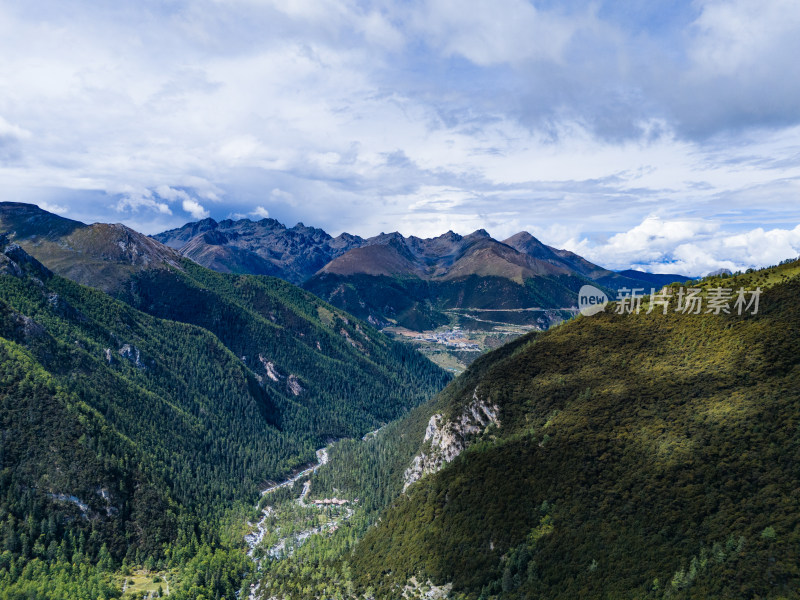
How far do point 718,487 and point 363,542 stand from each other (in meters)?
129

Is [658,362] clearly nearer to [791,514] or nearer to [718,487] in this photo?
[718,487]

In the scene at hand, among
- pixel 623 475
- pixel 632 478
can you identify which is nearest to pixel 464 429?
pixel 623 475

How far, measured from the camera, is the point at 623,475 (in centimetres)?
13150

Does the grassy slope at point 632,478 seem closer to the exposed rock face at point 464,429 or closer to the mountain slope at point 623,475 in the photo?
the mountain slope at point 623,475

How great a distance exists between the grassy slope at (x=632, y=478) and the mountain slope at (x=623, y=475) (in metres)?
0.40

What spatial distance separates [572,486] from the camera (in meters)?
138

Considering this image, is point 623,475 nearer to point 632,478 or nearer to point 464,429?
point 632,478

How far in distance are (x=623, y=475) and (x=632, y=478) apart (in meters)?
2.75

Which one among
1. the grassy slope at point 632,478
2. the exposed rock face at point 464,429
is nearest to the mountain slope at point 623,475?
the grassy slope at point 632,478

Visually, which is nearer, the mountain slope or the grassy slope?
the grassy slope

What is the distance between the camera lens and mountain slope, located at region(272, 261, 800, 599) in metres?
106

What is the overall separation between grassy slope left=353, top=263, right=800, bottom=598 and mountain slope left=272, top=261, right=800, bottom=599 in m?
0.40

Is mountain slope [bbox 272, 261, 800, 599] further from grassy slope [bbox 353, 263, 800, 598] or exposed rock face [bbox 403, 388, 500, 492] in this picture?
exposed rock face [bbox 403, 388, 500, 492]

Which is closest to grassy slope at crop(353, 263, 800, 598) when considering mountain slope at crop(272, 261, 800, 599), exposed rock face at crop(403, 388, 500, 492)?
mountain slope at crop(272, 261, 800, 599)
